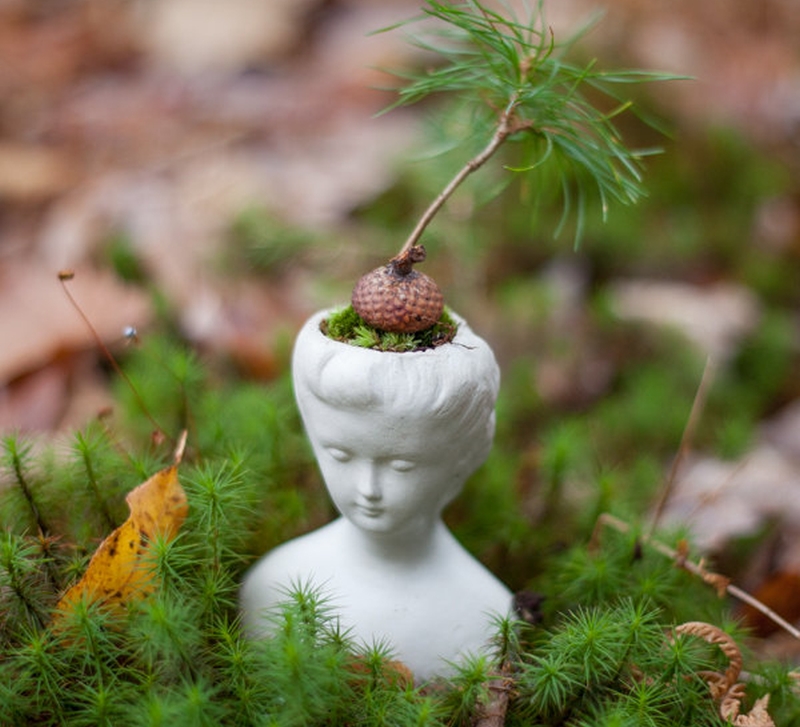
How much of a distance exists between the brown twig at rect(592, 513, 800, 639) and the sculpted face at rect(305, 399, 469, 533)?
1.27ft

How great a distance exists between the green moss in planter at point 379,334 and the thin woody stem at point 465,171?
0.12 metres

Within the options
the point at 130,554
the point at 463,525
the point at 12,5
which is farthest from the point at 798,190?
the point at 12,5

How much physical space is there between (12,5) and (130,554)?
5307mm

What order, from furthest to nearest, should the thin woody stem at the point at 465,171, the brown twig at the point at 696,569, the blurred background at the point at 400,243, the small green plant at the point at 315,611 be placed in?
1. the blurred background at the point at 400,243
2. the brown twig at the point at 696,569
3. the thin woody stem at the point at 465,171
4. the small green plant at the point at 315,611

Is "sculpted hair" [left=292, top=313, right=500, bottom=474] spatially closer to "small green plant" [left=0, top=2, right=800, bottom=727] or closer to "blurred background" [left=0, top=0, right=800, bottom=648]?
"small green plant" [left=0, top=2, right=800, bottom=727]

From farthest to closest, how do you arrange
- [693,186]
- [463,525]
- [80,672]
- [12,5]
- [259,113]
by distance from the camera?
[12,5]
[259,113]
[693,186]
[463,525]
[80,672]

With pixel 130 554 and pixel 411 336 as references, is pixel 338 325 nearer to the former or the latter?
pixel 411 336

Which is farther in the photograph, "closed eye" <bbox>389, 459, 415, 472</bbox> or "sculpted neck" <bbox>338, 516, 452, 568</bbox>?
"sculpted neck" <bbox>338, 516, 452, 568</bbox>

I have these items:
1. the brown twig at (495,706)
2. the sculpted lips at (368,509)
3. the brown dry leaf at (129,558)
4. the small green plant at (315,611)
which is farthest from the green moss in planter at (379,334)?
the brown twig at (495,706)

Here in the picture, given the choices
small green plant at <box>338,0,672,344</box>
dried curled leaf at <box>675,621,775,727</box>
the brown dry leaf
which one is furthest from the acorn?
dried curled leaf at <box>675,621,775,727</box>

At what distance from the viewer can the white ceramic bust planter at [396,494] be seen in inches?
40.9

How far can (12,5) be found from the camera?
5.22 metres

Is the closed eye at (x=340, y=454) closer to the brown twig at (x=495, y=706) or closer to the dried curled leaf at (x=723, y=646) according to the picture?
the brown twig at (x=495, y=706)

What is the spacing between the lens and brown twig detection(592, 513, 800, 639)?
1246 mm
